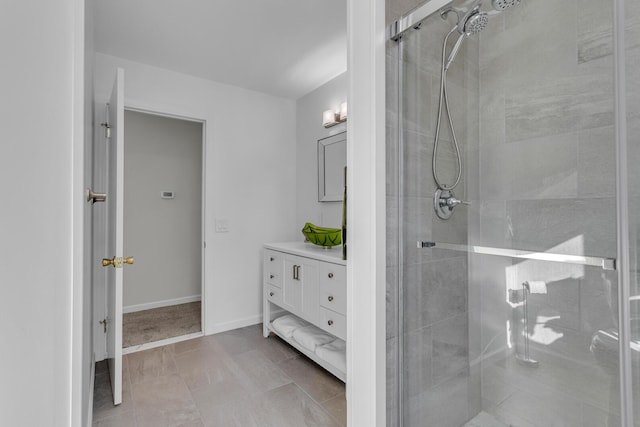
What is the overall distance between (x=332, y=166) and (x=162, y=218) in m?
2.33

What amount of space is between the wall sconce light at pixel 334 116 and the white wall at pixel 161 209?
1884 mm

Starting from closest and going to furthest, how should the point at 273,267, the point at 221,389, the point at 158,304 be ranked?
the point at 221,389 → the point at 273,267 → the point at 158,304

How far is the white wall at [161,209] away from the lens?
3.69 m

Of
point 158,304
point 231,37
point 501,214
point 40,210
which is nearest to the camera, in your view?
point 40,210

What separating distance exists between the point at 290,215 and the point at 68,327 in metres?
2.80

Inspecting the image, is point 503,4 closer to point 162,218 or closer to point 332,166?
point 332,166

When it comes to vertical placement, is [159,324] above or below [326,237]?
below

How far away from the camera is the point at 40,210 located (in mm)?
698

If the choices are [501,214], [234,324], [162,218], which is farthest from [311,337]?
[162,218]

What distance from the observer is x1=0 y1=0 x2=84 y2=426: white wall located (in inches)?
23.2

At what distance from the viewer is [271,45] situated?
2.49 metres

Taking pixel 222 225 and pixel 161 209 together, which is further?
pixel 161 209

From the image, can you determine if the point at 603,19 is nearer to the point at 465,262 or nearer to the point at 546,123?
the point at 546,123

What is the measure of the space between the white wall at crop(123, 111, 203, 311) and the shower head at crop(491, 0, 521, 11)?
11.9 feet
